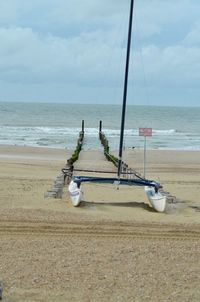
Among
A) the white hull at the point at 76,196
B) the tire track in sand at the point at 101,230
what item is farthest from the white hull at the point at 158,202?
the tire track in sand at the point at 101,230

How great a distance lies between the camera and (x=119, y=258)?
9.47 m

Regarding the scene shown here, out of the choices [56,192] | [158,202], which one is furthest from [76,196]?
[158,202]

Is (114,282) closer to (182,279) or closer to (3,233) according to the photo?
(182,279)

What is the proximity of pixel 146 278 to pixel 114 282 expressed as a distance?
1.72 ft

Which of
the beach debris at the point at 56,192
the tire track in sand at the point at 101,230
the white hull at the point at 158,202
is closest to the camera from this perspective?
the tire track in sand at the point at 101,230

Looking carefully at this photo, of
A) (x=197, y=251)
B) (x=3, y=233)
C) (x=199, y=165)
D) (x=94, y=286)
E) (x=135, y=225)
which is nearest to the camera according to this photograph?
(x=94, y=286)

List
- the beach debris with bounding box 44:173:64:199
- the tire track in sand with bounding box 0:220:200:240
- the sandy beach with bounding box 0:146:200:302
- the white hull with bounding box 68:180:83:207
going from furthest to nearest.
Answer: the beach debris with bounding box 44:173:64:199, the white hull with bounding box 68:180:83:207, the tire track in sand with bounding box 0:220:200:240, the sandy beach with bounding box 0:146:200:302

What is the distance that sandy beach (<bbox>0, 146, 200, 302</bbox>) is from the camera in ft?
25.7

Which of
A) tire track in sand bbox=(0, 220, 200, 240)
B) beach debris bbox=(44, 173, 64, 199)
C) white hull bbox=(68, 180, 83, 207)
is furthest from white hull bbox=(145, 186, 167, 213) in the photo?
beach debris bbox=(44, 173, 64, 199)

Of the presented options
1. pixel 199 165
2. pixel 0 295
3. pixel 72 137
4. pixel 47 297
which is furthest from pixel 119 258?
pixel 72 137

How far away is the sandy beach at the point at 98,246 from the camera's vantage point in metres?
7.82

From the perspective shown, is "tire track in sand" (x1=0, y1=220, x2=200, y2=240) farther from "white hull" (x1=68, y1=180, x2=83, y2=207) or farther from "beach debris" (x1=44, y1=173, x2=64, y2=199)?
"beach debris" (x1=44, y1=173, x2=64, y2=199)

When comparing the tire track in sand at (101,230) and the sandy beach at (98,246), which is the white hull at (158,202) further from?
the tire track in sand at (101,230)

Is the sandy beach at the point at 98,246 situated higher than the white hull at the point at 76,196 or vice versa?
the white hull at the point at 76,196
